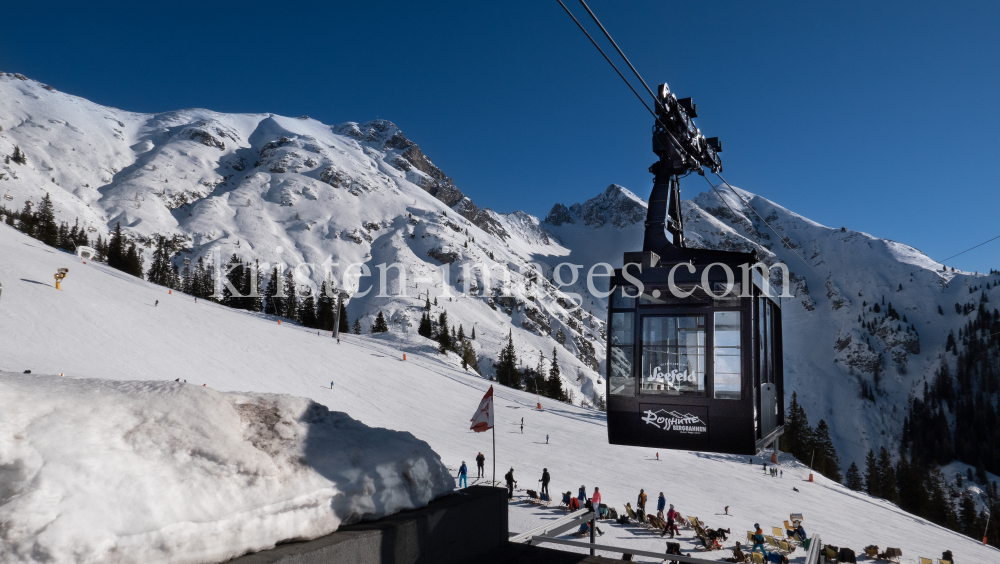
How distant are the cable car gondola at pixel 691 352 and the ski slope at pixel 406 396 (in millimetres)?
7039

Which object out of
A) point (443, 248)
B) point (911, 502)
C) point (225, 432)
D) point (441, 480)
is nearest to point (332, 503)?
point (225, 432)

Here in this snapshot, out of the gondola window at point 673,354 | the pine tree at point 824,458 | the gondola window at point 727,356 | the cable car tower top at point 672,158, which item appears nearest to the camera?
the gondola window at point 727,356

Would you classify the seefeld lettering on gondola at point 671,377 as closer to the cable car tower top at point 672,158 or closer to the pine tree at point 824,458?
the cable car tower top at point 672,158

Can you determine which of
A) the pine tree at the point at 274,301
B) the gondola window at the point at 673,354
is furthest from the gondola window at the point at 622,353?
the pine tree at the point at 274,301

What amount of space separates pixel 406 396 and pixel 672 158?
31.7 meters

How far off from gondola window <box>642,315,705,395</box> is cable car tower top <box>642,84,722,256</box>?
2158mm

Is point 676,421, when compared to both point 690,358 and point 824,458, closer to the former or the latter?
point 690,358

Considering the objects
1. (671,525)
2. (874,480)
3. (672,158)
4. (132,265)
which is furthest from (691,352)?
(132,265)

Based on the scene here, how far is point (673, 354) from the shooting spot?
9.25 metres

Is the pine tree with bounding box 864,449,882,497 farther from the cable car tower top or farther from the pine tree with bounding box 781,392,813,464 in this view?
the cable car tower top

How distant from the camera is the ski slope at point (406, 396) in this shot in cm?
2285

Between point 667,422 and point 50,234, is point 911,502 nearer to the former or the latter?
point 667,422

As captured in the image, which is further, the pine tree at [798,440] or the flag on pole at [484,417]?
the pine tree at [798,440]

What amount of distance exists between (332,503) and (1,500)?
1412 mm
